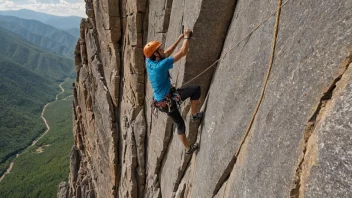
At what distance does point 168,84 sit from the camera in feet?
23.2

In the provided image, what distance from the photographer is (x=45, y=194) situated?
64562mm

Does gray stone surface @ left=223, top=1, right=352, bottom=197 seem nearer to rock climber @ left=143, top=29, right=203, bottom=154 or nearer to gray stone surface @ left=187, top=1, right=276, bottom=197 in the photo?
gray stone surface @ left=187, top=1, right=276, bottom=197

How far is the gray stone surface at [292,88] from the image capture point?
3.54 metres

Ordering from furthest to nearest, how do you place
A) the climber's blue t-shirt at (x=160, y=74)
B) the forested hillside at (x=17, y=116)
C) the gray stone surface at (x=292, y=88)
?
the forested hillside at (x=17, y=116) < the climber's blue t-shirt at (x=160, y=74) < the gray stone surface at (x=292, y=88)

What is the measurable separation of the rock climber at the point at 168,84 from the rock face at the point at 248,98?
1.32 ft

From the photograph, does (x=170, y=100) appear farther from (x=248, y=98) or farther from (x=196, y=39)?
(x=248, y=98)

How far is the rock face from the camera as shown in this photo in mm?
3346

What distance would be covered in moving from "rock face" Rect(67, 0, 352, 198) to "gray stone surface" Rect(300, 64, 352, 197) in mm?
13

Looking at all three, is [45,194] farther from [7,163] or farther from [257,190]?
[257,190]

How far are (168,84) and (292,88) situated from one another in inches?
146

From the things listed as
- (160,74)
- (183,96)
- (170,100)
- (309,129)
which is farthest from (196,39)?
(309,129)

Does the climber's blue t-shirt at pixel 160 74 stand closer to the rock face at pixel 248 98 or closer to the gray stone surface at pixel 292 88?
the rock face at pixel 248 98

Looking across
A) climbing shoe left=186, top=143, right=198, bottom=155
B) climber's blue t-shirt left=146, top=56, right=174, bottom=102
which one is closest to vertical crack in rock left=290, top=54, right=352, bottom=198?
climber's blue t-shirt left=146, top=56, right=174, bottom=102

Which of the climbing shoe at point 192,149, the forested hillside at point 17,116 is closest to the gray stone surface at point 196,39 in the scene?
the climbing shoe at point 192,149
